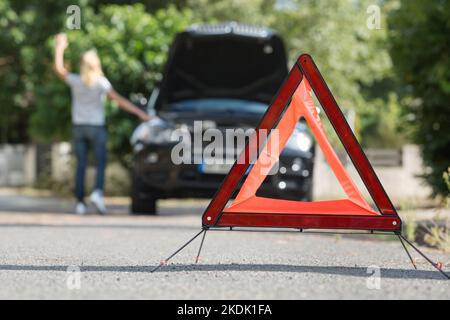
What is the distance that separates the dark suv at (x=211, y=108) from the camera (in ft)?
35.8

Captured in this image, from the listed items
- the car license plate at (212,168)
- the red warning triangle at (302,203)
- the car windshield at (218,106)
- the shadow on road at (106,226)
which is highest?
the car windshield at (218,106)

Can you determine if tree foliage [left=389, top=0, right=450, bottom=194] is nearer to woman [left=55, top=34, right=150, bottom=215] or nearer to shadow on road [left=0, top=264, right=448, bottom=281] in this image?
woman [left=55, top=34, right=150, bottom=215]

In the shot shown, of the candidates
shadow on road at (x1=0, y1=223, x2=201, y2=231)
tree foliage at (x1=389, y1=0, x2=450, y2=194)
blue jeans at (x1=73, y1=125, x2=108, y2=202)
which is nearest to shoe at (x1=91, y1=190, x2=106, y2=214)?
blue jeans at (x1=73, y1=125, x2=108, y2=202)

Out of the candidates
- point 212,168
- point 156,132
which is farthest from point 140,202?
point 212,168

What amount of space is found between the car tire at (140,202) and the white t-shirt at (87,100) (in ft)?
3.60

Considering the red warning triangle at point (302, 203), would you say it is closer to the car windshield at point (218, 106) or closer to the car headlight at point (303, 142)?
the car headlight at point (303, 142)

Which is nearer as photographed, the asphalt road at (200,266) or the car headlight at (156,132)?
the asphalt road at (200,266)

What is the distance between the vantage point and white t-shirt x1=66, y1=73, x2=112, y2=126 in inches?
470

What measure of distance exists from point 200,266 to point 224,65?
23.4 ft

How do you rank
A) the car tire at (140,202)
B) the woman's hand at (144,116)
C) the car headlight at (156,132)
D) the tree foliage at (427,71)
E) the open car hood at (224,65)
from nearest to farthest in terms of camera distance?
1. the car headlight at (156,132)
2. the woman's hand at (144,116)
3. the car tire at (140,202)
4. the tree foliage at (427,71)
5. the open car hood at (224,65)

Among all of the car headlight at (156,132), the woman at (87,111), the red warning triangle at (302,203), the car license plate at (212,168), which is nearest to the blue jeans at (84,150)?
the woman at (87,111)

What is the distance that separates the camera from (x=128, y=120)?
16.9 metres

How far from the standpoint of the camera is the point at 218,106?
39.4 feet

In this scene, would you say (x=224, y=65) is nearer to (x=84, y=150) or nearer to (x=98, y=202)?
(x=84, y=150)
